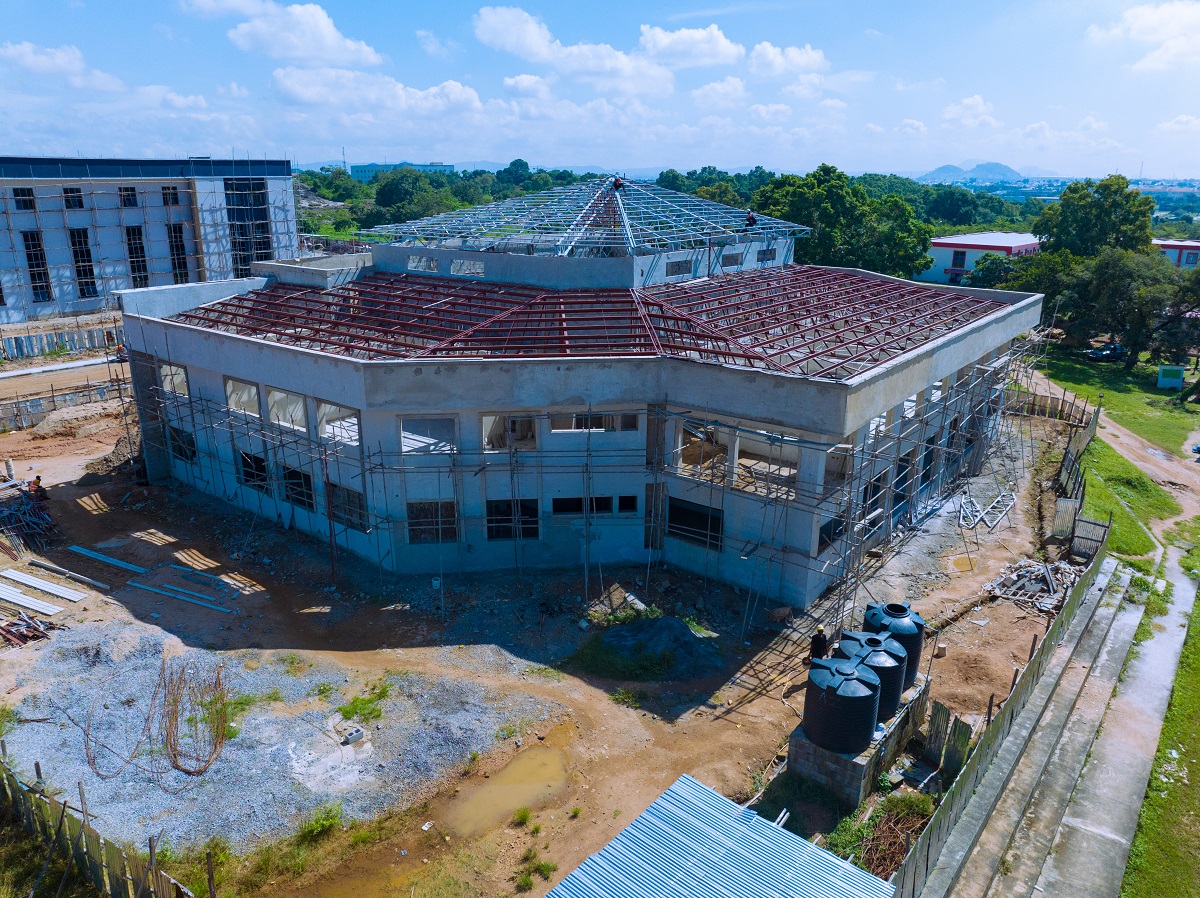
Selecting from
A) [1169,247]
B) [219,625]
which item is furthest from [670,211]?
[1169,247]

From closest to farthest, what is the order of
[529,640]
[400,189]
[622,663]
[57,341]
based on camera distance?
[622,663] < [529,640] < [57,341] < [400,189]

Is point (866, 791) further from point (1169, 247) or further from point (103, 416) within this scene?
point (1169, 247)

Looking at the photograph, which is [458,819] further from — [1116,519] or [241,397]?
[1116,519]

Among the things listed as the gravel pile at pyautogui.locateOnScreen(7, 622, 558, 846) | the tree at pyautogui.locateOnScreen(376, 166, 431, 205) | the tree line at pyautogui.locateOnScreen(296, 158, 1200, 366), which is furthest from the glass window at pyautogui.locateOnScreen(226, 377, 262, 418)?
the tree at pyautogui.locateOnScreen(376, 166, 431, 205)

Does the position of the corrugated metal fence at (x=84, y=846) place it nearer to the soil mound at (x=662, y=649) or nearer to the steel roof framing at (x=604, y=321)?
the soil mound at (x=662, y=649)

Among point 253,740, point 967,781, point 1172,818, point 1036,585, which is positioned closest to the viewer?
point 967,781

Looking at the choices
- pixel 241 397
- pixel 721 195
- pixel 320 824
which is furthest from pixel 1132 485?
pixel 721 195

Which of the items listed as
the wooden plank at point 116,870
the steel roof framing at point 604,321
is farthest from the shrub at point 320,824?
the steel roof framing at point 604,321
